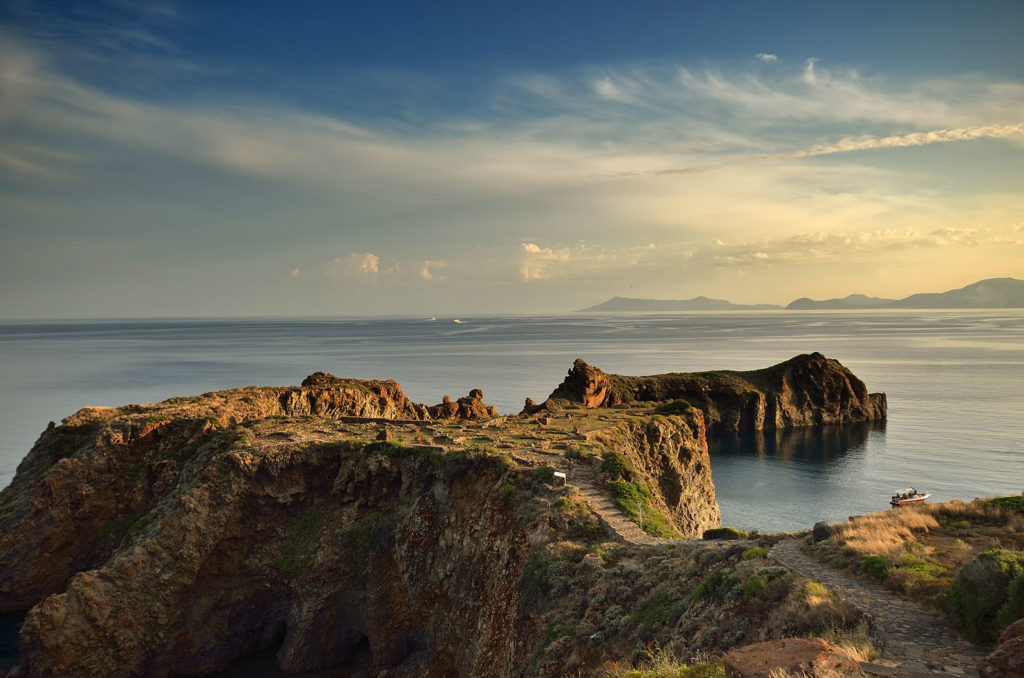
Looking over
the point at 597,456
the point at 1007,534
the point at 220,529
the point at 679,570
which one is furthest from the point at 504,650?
the point at 220,529

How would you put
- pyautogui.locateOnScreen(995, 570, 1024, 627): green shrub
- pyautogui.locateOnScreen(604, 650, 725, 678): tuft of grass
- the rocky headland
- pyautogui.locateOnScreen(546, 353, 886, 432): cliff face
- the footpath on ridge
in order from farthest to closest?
pyautogui.locateOnScreen(546, 353, 886, 432): cliff face
the rocky headland
pyautogui.locateOnScreen(604, 650, 725, 678): tuft of grass
pyautogui.locateOnScreen(995, 570, 1024, 627): green shrub
the footpath on ridge

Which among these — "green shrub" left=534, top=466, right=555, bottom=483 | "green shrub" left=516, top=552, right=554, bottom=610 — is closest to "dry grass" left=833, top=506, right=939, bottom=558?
"green shrub" left=516, top=552, right=554, bottom=610

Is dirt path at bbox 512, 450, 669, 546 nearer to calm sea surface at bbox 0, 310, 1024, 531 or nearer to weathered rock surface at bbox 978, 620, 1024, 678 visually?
weathered rock surface at bbox 978, 620, 1024, 678

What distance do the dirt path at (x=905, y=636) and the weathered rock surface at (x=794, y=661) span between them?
0.96m

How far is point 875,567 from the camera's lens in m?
19.0

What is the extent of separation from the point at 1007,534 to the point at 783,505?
5673 centimetres

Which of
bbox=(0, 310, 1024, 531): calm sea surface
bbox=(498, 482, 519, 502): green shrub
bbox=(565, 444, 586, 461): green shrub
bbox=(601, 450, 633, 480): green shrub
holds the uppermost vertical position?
bbox=(565, 444, 586, 461): green shrub

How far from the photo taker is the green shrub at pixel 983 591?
14.0 metres

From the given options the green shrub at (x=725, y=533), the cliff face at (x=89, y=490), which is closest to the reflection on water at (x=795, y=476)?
the green shrub at (x=725, y=533)

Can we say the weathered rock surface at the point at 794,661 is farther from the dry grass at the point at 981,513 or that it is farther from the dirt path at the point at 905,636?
the dry grass at the point at 981,513

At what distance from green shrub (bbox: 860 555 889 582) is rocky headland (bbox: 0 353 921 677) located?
262 centimetres

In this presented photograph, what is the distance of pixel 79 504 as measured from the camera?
172ft

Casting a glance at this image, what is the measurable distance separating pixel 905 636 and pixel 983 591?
7.19ft

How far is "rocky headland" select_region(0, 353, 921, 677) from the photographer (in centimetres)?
2342
